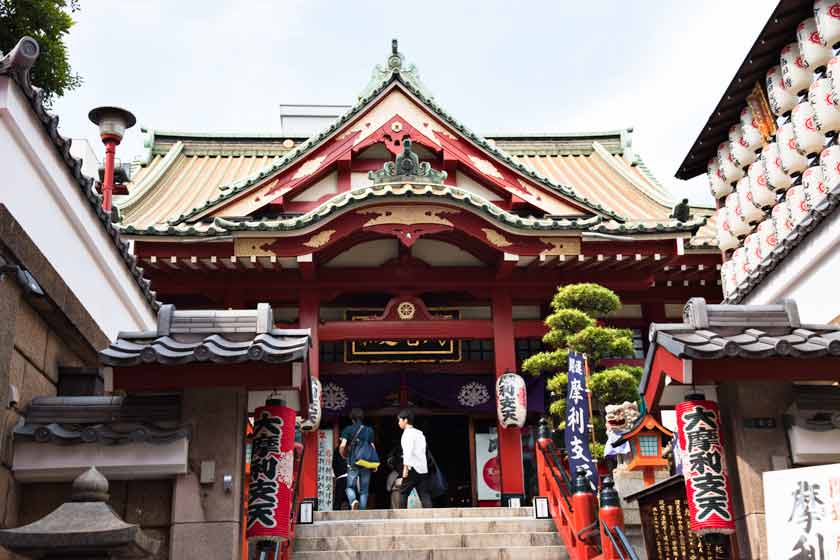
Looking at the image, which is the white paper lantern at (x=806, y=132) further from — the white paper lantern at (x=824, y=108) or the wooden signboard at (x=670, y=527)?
the wooden signboard at (x=670, y=527)

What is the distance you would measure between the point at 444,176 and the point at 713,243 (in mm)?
5083

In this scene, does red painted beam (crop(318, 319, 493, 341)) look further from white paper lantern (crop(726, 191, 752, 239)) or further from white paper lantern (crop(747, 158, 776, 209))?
white paper lantern (crop(747, 158, 776, 209))

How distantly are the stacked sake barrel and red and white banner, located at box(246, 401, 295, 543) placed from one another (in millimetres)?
6867

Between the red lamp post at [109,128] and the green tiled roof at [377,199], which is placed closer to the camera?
the red lamp post at [109,128]

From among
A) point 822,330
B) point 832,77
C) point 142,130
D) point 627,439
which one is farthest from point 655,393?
point 142,130

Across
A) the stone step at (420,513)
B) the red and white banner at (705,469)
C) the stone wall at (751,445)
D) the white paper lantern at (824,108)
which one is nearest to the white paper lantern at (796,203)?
the white paper lantern at (824,108)

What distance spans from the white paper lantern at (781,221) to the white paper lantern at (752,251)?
0.81 metres

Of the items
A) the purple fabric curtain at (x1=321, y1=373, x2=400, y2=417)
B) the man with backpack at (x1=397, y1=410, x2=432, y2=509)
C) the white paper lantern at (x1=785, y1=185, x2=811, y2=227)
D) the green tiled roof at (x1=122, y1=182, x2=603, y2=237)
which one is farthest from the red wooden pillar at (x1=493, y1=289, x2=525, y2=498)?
the white paper lantern at (x1=785, y1=185, x2=811, y2=227)

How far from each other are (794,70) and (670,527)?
7.38m

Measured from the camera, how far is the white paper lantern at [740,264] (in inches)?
613

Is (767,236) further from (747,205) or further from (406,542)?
(406,542)

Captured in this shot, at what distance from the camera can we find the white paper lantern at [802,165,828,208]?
1233 centimetres

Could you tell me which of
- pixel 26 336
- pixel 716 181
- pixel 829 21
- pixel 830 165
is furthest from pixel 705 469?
pixel 716 181

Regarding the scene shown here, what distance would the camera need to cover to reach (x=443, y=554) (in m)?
10.2
